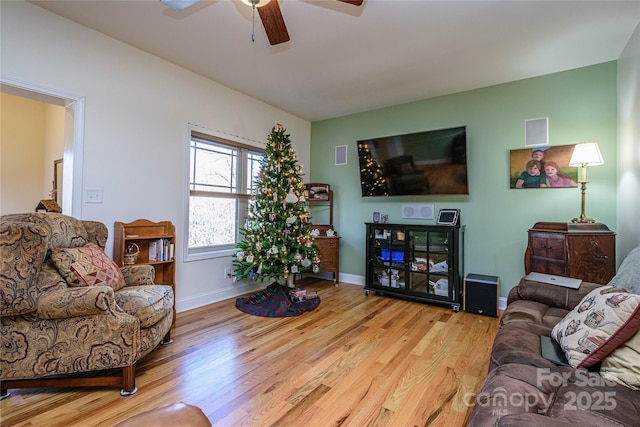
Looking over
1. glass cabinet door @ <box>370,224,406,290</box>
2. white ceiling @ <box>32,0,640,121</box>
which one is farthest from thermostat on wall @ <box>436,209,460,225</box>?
white ceiling @ <box>32,0,640,121</box>

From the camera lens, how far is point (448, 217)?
3.56 metres

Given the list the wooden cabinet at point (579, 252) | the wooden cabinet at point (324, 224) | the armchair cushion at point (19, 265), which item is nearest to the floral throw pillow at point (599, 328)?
the wooden cabinet at point (579, 252)

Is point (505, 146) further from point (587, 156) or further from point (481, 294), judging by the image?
point (481, 294)

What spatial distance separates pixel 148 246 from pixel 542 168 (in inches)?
166

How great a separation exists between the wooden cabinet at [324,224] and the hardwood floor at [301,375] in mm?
1336

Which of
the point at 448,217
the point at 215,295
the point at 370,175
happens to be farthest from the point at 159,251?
the point at 448,217

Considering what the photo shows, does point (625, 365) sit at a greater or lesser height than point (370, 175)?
lesser

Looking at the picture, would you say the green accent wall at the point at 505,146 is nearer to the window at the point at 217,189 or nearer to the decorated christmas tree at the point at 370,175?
the decorated christmas tree at the point at 370,175

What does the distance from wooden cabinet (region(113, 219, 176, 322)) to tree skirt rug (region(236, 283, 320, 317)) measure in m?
0.81

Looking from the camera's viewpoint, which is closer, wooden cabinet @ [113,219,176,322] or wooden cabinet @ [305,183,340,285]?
wooden cabinet @ [113,219,176,322]

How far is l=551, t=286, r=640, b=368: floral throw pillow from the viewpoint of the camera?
111 centimetres

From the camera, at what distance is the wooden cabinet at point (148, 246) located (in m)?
2.62

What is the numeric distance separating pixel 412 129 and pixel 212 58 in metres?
2.65

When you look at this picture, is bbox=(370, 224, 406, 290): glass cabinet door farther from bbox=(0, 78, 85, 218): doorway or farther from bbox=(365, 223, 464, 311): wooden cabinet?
bbox=(0, 78, 85, 218): doorway
